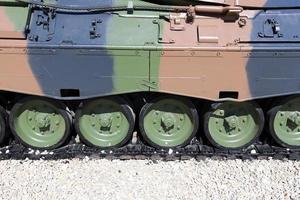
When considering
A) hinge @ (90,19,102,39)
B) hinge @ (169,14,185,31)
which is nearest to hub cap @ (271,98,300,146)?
hinge @ (169,14,185,31)

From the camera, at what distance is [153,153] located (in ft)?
23.3

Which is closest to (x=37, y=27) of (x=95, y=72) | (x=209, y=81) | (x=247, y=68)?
(x=95, y=72)

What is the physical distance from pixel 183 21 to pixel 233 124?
1539 mm

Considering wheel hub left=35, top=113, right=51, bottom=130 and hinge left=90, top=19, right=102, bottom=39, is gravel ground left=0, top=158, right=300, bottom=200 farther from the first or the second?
hinge left=90, top=19, right=102, bottom=39

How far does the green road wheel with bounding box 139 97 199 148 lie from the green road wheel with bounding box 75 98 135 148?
0.22 m

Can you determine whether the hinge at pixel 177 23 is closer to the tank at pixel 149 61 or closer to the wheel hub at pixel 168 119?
the tank at pixel 149 61

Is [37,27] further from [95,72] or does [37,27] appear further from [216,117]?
[216,117]

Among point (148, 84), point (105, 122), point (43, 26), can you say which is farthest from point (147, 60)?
point (43, 26)

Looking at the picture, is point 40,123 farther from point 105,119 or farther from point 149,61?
point 149,61

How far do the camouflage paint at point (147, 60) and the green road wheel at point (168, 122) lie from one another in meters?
0.45

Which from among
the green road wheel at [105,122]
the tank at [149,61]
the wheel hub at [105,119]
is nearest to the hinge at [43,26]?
the tank at [149,61]

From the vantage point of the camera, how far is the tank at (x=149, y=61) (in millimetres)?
6305

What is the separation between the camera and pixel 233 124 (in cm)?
707

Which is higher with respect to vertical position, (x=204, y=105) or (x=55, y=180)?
(x=204, y=105)
